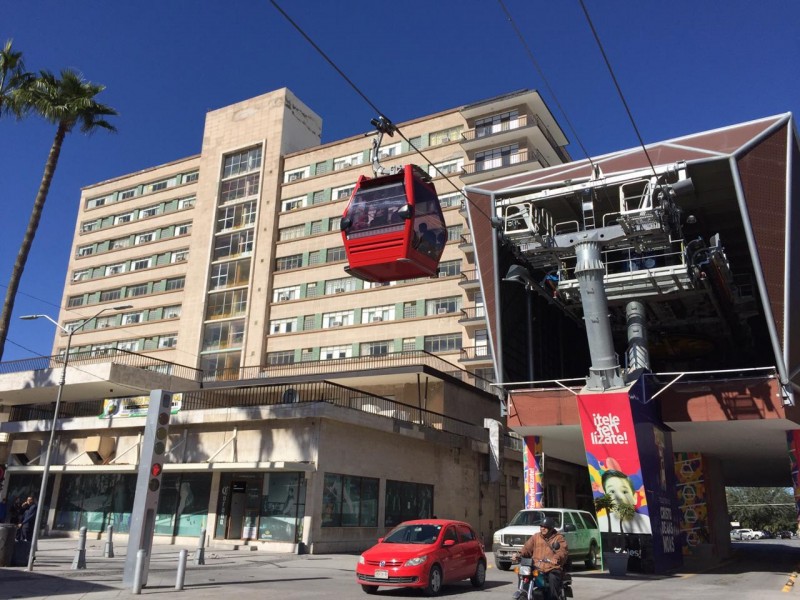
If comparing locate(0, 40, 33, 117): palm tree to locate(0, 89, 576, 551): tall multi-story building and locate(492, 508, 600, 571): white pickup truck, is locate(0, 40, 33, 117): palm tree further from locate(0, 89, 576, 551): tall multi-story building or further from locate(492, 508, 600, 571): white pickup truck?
locate(492, 508, 600, 571): white pickup truck

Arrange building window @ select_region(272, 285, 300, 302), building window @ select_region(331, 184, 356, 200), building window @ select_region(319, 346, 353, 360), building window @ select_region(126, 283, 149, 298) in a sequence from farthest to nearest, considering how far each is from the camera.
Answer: building window @ select_region(126, 283, 149, 298)
building window @ select_region(331, 184, 356, 200)
building window @ select_region(272, 285, 300, 302)
building window @ select_region(319, 346, 353, 360)

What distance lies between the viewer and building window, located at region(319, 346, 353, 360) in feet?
165

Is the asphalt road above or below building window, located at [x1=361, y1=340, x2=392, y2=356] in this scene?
below

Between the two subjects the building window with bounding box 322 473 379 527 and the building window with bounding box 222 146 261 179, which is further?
the building window with bounding box 222 146 261 179

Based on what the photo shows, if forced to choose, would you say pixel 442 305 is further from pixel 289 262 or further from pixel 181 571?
pixel 181 571

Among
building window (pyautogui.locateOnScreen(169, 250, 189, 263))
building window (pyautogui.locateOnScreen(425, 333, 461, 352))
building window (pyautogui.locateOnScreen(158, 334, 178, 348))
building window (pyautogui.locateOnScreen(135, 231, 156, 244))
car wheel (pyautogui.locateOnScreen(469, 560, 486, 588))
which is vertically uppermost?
building window (pyautogui.locateOnScreen(135, 231, 156, 244))

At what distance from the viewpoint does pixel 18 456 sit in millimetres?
37156

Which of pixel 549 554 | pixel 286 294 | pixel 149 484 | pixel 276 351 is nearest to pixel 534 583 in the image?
pixel 549 554

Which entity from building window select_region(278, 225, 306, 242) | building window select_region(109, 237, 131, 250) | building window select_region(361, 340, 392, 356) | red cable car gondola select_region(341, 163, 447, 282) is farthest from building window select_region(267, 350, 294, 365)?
red cable car gondola select_region(341, 163, 447, 282)

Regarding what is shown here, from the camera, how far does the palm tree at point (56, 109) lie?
29281 millimetres

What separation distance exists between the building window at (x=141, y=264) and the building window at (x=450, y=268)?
31.6 m

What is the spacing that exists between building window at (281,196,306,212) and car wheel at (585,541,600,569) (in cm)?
4155

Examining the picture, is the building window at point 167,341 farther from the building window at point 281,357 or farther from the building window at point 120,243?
the building window at point 120,243

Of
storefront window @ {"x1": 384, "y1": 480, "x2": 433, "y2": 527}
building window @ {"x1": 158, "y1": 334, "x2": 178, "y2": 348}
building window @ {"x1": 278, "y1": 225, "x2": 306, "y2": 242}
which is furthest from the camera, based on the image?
building window @ {"x1": 158, "y1": 334, "x2": 178, "y2": 348}
